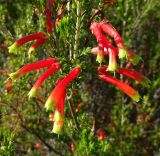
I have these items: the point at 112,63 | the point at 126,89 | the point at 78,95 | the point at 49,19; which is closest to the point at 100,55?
the point at 112,63

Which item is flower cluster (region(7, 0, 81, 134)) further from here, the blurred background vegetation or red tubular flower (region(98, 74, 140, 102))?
red tubular flower (region(98, 74, 140, 102))

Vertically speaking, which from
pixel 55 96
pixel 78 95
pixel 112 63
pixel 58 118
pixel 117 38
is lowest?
pixel 78 95

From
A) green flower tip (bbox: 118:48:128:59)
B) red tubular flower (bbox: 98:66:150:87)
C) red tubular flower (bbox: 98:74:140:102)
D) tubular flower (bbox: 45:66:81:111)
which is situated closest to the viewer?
tubular flower (bbox: 45:66:81:111)

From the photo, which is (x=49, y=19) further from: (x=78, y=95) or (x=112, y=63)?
(x=78, y=95)

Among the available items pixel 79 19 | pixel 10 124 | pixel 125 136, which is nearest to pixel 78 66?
pixel 79 19

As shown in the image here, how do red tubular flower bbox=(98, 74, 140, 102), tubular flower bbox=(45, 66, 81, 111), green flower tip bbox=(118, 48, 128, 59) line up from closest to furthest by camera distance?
tubular flower bbox=(45, 66, 81, 111), green flower tip bbox=(118, 48, 128, 59), red tubular flower bbox=(98, 74, 140, 102)

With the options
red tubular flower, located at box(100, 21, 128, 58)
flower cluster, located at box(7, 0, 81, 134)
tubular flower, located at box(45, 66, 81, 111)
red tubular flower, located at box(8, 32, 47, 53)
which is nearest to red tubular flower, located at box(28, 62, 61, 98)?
flower cluster, located at box(7, 0, 81, 134)

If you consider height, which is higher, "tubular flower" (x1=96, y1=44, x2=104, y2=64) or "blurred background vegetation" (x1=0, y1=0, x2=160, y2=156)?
"tubular flower" (x1=96, y1=44, x2=104, y2=64)

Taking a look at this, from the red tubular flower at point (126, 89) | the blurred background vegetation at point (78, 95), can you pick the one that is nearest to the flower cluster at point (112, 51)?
the red tubular flower at point (126, 89)

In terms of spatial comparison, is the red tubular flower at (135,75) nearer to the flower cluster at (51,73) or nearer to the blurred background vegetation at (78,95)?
the blurred background vegetation at (78,95)
